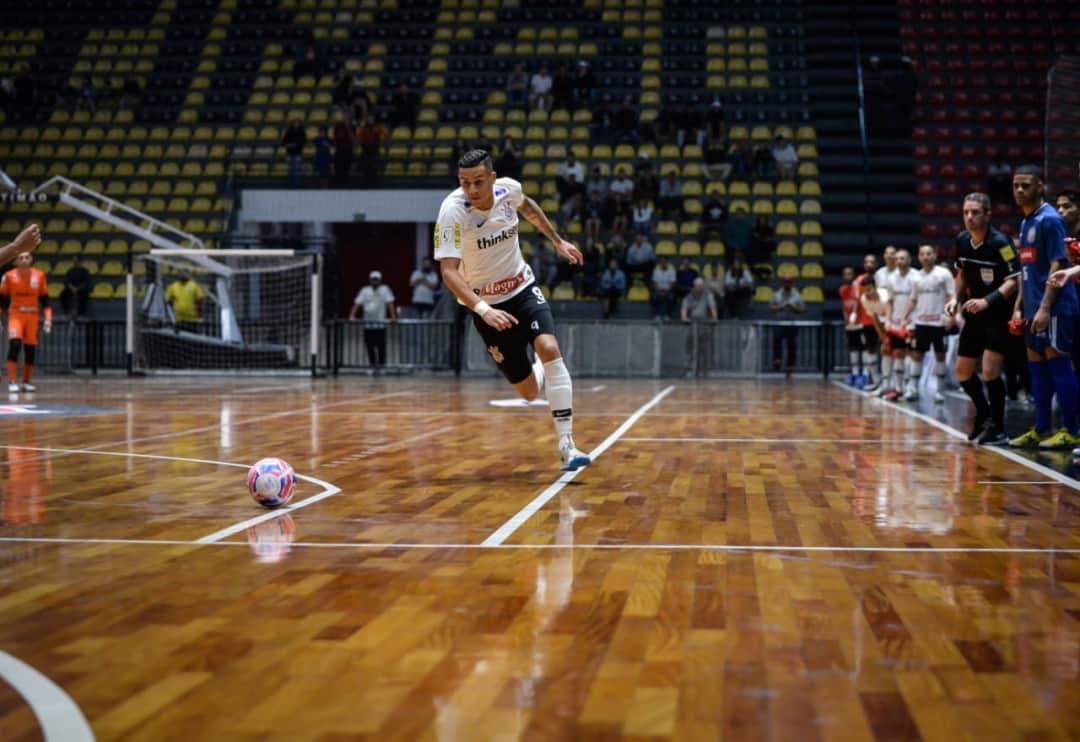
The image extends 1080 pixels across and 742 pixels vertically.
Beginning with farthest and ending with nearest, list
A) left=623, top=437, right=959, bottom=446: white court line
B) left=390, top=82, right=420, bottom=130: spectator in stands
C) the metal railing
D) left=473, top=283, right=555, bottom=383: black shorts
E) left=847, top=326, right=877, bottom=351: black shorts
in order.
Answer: left=390, top=82, right=420, bottom=130: spectator in stands, the metal railing, left=847, top=326, right=877, bottom=351: black shorts, left=623, top=437, right=959, bottom=446: white court line, left=473, top=283, right=555, bottom=383: black shorts

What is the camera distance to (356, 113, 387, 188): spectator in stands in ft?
99.8

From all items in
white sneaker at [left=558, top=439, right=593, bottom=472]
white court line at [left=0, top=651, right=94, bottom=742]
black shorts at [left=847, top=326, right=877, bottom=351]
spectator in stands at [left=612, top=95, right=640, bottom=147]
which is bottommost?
white court line at [left=0, top=651, right=94, bottom=742]

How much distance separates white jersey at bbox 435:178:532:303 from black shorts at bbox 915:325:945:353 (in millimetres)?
9991

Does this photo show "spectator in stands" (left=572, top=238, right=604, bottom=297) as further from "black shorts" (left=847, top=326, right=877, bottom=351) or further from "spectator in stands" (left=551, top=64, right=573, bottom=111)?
"black shorts" (left=847, top=326, right=877, bottom=351)

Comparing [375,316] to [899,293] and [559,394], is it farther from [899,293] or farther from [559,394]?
[559,394]

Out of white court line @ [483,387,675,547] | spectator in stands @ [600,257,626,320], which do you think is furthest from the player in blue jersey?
spectator in stands @ [600,257,626,320]

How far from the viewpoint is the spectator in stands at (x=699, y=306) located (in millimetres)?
26594

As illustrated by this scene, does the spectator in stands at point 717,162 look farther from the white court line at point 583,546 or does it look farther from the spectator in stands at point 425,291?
the white court line at point 583,546

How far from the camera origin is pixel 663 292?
89.1ft

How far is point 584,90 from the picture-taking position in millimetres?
32000

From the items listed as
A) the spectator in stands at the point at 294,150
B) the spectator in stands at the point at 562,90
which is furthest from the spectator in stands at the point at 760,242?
the spectator in stands at the point at 294,150

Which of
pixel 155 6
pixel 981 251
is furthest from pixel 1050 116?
pixel 155 6

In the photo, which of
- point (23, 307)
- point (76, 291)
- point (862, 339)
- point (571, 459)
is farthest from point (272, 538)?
point (76, 291)

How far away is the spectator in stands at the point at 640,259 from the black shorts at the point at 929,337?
1032 centimetres
